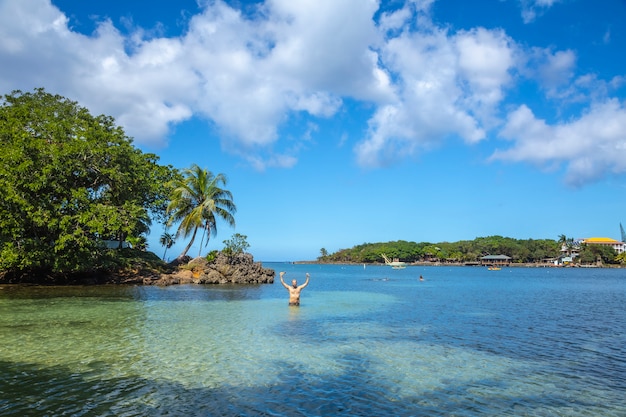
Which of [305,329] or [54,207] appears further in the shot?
[54,207]

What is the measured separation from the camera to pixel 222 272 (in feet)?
136

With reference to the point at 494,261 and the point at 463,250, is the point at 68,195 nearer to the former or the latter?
the point at 494,261

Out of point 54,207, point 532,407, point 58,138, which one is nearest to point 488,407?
point 532,407

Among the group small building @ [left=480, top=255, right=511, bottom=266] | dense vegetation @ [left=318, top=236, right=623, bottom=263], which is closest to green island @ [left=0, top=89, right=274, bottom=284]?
small building @ [left=480, top=255, right=511, bottom=266]

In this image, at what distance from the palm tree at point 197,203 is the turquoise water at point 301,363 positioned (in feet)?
79.0

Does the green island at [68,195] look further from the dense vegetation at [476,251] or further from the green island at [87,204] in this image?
the dense vegetation at [476,251]

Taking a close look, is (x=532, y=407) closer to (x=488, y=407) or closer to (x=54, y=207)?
(x=488, y=407)

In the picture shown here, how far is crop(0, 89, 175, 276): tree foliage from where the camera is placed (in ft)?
78.3

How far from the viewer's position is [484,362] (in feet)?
36.5

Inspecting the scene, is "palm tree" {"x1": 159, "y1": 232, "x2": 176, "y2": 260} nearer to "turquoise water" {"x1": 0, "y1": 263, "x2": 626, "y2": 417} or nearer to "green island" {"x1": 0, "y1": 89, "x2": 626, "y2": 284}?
"green island" {"x1": 0, "y1": 89, "x2": 626, "y2": 284}

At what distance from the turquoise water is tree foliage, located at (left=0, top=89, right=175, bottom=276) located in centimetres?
658

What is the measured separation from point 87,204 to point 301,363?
21750 mm

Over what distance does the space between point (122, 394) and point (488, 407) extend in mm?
6823

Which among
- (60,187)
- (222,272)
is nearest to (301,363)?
(60,187)
